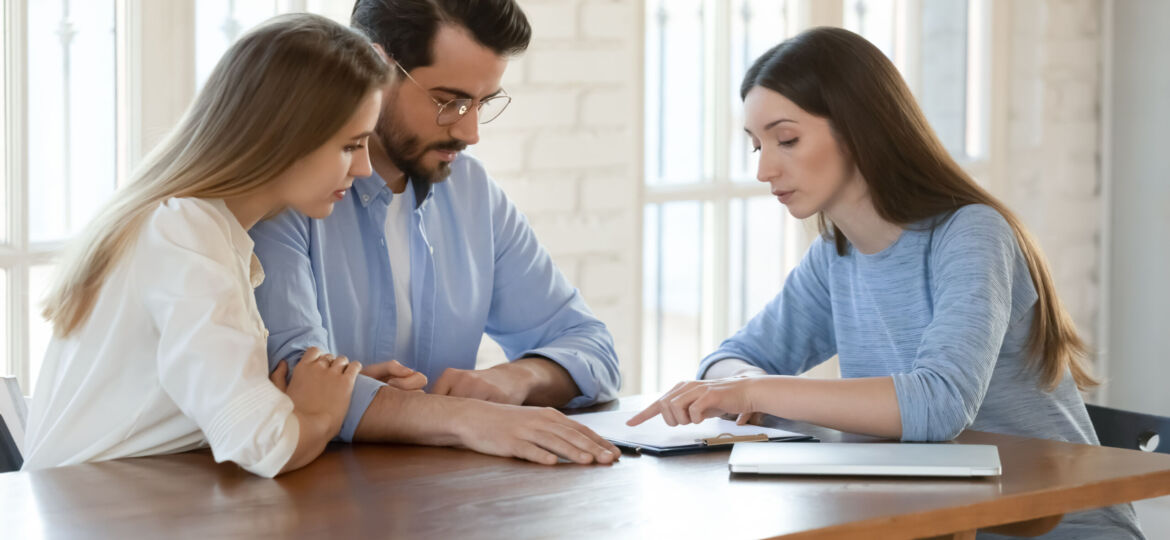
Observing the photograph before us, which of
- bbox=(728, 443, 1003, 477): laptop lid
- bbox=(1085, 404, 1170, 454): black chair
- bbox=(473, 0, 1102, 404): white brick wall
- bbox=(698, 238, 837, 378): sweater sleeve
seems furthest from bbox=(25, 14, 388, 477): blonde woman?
bbox=(1085, 404, 1170, 454): black chair

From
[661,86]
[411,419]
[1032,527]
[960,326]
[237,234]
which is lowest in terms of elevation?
[1032,527]

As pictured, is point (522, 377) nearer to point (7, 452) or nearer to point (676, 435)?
point (676, 435)

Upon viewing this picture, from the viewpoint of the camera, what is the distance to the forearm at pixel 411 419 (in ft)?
5.14

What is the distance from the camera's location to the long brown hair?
5.95ft

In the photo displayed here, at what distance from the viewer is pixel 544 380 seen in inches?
75.2

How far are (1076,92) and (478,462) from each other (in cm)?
330

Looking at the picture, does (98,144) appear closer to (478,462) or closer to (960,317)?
(478,462)

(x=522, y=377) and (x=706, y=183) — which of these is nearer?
(x=522, y=377)

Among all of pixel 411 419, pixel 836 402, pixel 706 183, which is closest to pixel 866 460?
pixel 836 402

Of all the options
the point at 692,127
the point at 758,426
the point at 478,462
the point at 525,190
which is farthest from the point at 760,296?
the point at 478,462

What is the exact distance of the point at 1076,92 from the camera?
165 inches

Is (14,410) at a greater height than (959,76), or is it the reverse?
(959,76)

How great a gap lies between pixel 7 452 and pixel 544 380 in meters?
0.75

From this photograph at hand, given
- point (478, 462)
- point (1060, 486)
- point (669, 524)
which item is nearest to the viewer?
point (669, 524)
